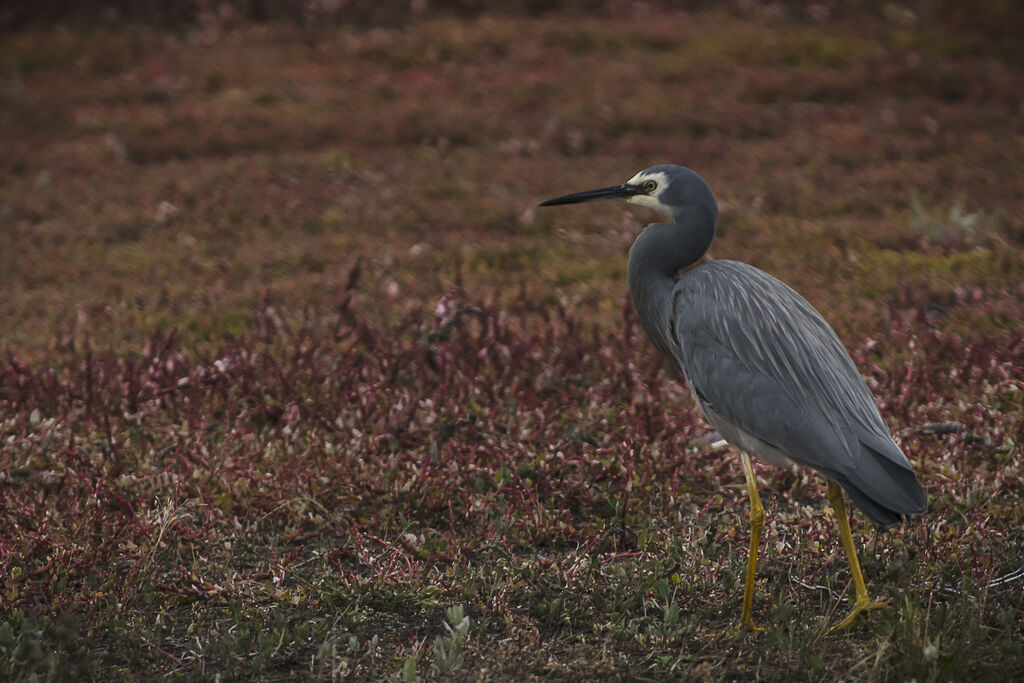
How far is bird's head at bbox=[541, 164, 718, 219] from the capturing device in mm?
5047

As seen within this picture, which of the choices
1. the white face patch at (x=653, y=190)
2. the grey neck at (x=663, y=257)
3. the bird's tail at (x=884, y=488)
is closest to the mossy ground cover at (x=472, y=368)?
the bird's tail at (x=884, y=488)

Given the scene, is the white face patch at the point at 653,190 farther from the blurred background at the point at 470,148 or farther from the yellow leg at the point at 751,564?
the blurred background at the point at 470,148

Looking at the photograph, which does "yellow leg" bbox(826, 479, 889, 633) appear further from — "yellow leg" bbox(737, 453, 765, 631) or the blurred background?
the blurred background

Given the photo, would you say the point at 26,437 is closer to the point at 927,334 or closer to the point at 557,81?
the point at 927,334

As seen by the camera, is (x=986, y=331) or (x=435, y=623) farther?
(x=986, y=331)

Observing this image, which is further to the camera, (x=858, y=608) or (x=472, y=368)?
(x=472, y=368)

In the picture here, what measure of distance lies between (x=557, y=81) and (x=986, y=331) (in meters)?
7.94

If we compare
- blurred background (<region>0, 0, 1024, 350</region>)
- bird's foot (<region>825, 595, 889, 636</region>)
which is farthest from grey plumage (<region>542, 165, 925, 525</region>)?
blurred background (<region>0, 0, 1024, 350</region>)

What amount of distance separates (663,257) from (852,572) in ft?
5.23

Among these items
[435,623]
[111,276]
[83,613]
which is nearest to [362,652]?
[435,623]

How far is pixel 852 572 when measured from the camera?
14.0ft

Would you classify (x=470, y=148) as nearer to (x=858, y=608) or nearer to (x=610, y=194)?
(x=610, y=194)

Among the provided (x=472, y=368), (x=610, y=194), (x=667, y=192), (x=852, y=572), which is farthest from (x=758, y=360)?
(x=472, y=368)

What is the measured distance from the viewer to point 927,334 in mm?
7031
